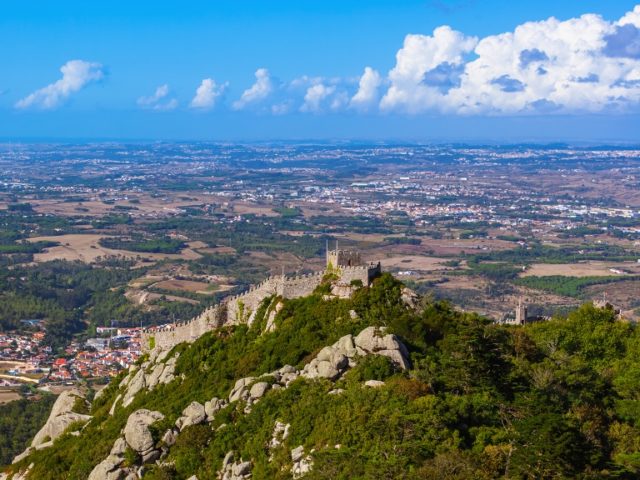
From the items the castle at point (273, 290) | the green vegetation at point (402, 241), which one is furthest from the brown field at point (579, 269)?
the castle at point (273, 290)

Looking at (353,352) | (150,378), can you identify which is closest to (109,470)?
(150,378)

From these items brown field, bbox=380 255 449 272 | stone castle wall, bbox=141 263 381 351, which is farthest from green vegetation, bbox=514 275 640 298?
stone castle wall, bbox=141 263 381 351

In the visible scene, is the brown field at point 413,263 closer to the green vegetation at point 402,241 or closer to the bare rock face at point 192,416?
the green vegetation at point 402,241

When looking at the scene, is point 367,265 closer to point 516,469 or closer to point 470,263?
point 516,469

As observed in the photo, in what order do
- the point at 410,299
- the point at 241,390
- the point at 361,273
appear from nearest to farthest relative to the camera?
the point at 241,390 < the point at 410,299 < the point at 361,273

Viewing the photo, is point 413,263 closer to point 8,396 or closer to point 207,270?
point 207,270

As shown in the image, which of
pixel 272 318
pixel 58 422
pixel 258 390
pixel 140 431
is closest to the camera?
pixel 258 390

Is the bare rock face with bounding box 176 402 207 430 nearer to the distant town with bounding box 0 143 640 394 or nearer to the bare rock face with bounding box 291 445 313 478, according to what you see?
the bare rock face with bounding box 291 445 313 478
